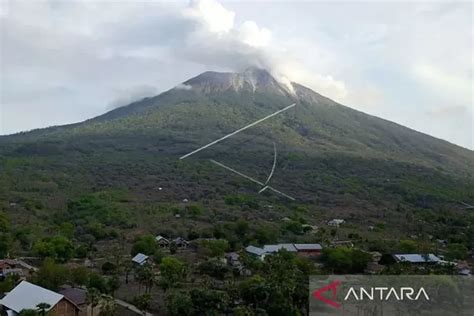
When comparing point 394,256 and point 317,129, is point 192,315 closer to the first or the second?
point 394,256

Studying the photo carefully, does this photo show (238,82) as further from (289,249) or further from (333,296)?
(333,296)

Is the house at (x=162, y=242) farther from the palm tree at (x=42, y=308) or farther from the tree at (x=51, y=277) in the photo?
the palm tree at (x=42, y=308)

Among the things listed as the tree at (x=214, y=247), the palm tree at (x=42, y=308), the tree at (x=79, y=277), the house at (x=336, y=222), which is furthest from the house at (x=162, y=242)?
the palm tree at (x=42, y=308)

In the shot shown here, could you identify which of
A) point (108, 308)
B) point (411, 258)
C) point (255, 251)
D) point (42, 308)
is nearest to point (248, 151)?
point (255, 251)

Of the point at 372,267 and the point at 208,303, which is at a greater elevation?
the point at 208,303

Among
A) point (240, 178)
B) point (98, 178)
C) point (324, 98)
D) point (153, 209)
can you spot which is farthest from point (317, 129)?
point (153, 209)

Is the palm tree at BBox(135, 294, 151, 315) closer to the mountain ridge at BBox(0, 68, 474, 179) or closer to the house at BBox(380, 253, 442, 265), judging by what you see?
the house at BBox(380, 253, 442, 265)
